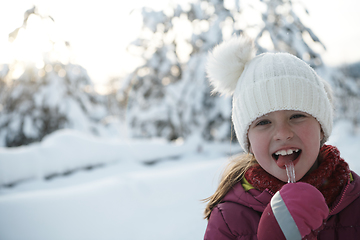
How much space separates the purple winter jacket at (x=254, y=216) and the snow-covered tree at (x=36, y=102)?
7.33m

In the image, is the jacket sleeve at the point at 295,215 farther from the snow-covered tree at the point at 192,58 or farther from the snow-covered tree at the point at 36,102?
the snow-covered tree at the point at 36,102

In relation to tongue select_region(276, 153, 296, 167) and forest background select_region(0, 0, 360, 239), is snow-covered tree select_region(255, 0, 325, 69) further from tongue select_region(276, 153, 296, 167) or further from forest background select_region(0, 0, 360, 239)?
tongue select_region(276, 153, 296, 167)

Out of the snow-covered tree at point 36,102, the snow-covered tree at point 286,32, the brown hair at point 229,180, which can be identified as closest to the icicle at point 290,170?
the brown hair at point 229,180

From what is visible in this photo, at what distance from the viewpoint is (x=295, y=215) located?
0.84 meters

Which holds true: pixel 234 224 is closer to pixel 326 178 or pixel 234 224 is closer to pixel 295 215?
pixel 295 215

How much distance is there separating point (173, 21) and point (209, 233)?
17.2 feet

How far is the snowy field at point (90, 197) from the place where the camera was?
1.83m

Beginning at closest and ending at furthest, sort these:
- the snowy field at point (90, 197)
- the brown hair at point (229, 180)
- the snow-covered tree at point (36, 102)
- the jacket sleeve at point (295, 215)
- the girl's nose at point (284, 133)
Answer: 1. the jacket sleeve at point (295, 215)
2. the girl's nose at point (284, 133)
3. the brown hair at point (229, 180)
4. the snowy field at point (90, 197)
5. the snow-covered tree at point (36, 102)

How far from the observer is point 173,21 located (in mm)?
5418

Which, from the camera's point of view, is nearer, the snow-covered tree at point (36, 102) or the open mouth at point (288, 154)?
the open mouth at point (288, 154)

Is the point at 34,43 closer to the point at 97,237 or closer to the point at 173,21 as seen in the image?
the point at 173,21

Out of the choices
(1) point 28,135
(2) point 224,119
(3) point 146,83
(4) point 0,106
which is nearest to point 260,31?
(2) point 224,119

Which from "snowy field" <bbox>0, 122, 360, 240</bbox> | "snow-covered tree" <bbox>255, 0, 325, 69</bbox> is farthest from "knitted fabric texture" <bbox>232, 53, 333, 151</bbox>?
"snow-covered tree" <bbox>255, 0, 325, 69</bbox>

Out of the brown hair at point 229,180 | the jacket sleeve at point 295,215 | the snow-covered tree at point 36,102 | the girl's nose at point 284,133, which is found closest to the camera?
the jacket sleeve at point 295,215
